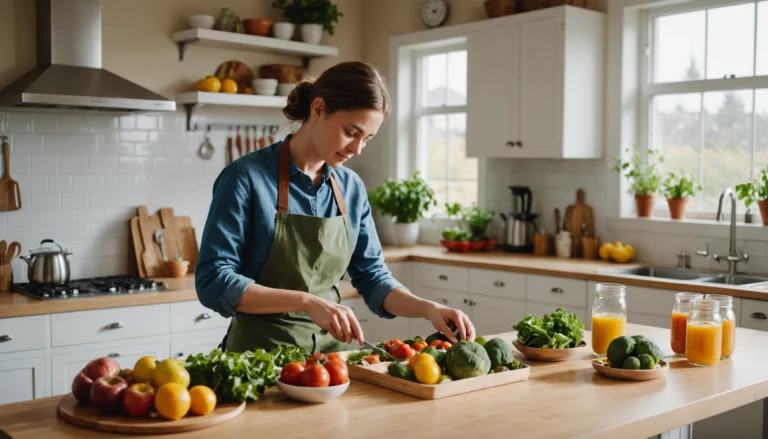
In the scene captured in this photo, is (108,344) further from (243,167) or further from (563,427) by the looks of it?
(563,427)

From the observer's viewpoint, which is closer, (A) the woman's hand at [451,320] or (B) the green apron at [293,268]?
(A) the woman's hand at [451,320]

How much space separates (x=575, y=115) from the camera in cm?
512

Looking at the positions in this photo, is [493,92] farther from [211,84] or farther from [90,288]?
[90,288]

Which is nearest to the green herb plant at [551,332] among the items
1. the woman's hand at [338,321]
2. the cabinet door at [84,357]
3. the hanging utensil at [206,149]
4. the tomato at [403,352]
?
the tomato at [403,352]

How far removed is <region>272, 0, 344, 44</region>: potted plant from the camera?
585cm

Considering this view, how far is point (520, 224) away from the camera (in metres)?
5.63

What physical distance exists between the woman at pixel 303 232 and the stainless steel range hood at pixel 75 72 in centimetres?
209

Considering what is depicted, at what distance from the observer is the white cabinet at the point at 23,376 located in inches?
158

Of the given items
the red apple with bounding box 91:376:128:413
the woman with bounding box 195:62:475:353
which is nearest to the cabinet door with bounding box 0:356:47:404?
the woman with bounding box 195:62:475:353

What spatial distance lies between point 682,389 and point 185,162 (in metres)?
3.87

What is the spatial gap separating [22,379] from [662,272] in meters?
3.44

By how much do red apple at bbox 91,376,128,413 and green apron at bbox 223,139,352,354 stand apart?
796 mm

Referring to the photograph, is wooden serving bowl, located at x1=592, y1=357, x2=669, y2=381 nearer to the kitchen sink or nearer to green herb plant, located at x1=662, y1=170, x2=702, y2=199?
the kitchen sink

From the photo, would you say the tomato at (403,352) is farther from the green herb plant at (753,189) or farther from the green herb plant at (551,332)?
the green herb plant at (753,189)
